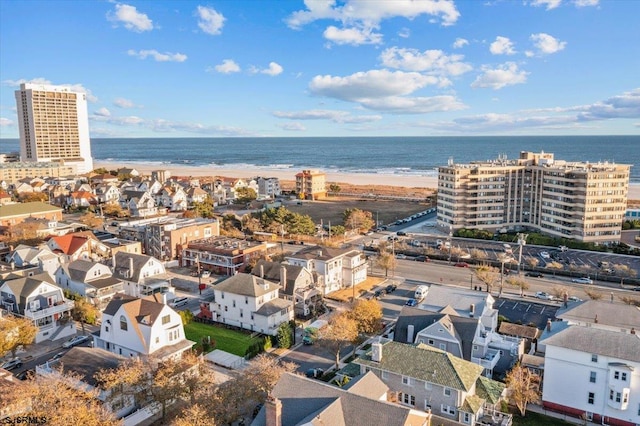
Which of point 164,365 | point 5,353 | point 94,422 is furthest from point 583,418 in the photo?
point 5,353

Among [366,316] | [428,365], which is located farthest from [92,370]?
[428,365]

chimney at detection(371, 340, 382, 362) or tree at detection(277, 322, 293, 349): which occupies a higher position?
chimney at detection(371, 340, 382, 362)

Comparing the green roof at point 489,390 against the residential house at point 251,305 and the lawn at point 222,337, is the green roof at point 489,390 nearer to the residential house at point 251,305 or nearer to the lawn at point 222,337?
the lawn at point 222,337

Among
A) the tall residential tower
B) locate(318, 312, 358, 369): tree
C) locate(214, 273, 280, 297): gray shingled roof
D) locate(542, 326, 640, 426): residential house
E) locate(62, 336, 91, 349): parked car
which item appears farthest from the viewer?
the tall residential tower

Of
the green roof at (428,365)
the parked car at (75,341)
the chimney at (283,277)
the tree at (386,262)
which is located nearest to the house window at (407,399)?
the green roof at (428,365)

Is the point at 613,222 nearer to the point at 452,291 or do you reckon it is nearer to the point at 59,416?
the point at 452,291

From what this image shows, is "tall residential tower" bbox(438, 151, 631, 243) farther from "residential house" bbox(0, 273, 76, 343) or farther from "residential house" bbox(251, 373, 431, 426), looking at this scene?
"residential house" bbox(251, 373, 431, 426)

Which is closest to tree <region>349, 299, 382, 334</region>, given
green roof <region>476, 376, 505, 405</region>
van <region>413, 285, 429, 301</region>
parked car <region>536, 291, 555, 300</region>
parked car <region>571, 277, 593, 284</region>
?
green roof <region>476, 376, 505, 405</region>

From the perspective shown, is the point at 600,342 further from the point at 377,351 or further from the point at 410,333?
the point at 377,351
